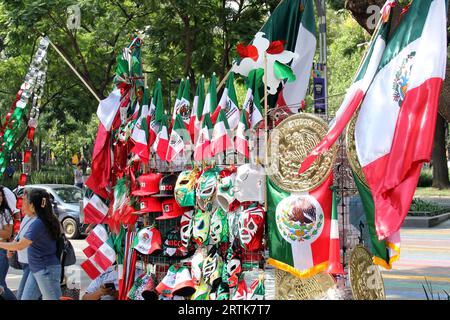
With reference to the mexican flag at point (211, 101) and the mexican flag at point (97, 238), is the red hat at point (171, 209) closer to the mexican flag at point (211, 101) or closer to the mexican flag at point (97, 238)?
the mexican flag at point (211, 101)

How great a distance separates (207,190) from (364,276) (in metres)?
1.75

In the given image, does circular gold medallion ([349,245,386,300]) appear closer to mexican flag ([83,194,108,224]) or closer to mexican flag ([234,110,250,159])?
mexican flag ([234,110,250,159])

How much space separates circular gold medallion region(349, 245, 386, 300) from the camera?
612 cm

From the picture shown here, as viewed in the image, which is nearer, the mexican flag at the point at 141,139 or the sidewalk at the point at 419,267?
the mexican flag at the point at 141,139

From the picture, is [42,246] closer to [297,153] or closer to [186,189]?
[186,189]

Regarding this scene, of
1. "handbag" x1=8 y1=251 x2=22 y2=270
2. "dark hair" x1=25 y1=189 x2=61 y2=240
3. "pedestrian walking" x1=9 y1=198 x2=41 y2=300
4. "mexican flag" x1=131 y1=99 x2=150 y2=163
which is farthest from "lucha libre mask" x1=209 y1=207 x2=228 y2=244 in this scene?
"handbag" x1=8 y1=251 x2=22 y2=270

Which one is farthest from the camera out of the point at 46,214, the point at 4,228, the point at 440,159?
the point at 440,159

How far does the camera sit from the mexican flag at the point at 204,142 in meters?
7.12

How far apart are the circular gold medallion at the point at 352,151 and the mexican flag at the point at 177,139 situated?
208cm

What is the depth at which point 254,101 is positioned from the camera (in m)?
7.08

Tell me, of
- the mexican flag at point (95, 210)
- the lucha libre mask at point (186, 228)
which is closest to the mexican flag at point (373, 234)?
the lucha libre mask at point (186, 228)

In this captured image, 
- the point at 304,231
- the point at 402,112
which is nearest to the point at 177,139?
the point at 304,231
